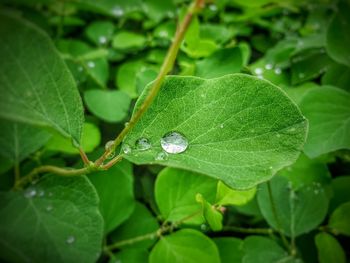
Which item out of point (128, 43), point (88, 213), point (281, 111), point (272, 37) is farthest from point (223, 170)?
point (272, 37)

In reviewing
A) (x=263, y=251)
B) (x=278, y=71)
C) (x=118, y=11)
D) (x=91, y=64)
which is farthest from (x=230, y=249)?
(x=118, y=11)

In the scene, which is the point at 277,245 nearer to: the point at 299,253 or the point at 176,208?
the point at 299,253

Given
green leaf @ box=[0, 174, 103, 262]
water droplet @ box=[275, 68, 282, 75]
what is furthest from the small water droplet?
green leaf @ box=[0, 174, 103, 262]

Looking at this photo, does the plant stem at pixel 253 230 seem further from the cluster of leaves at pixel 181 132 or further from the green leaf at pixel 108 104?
the green leaf at pixel 108 104

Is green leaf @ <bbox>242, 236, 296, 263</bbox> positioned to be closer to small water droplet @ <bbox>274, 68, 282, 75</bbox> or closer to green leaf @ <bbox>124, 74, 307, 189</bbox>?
green leaf @ <bbox>124, 74, 307, 189</bbox>

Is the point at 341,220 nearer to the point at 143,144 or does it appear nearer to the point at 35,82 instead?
the point at 143,144
